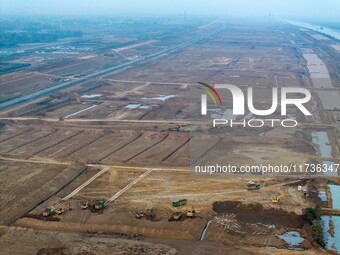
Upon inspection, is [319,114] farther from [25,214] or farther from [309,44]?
[309,44]

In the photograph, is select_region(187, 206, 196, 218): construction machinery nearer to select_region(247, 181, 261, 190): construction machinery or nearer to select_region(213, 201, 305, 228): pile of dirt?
select_region(213, 201, 305, 228): pile of dirt

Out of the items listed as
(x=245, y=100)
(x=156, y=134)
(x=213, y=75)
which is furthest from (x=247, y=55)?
(x=156, y=134)

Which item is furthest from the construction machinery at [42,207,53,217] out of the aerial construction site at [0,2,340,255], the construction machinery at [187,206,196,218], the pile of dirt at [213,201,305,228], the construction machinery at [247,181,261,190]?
the construction machinery at [247,181,261,190]

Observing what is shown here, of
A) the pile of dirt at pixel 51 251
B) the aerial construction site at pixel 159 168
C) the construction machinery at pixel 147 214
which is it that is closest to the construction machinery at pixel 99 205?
the aerial construction site at pixel 159 168

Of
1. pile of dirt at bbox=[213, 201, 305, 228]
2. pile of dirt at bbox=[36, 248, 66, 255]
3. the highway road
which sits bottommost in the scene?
pile of dirt at bbox=[36, 248, 66, 255]

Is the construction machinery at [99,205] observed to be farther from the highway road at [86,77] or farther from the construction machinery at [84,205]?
the highway road at [86,77]

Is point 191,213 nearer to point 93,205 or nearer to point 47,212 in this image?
point 93,205
